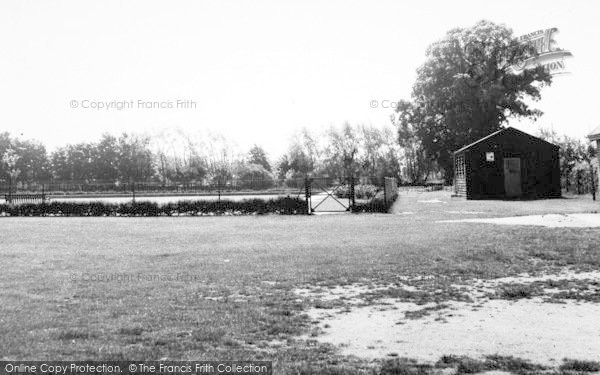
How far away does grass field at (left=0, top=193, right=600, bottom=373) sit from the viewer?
210 inches

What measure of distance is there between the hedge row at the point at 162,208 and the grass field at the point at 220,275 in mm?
6852

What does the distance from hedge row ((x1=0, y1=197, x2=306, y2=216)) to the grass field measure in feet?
22.5

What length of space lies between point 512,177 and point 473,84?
14585 mm

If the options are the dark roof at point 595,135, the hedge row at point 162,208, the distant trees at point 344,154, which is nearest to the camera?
the dark roof at point 595,135

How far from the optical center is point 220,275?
9.52 meters

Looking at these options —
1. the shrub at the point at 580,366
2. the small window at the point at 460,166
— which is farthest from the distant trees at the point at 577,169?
the shrub at the point at 580,366

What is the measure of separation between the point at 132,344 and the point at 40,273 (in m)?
5.32

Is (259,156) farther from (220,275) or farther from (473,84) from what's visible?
(220,275)

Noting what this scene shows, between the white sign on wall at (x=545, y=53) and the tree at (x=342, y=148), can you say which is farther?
the tree at (x=342, y=148)

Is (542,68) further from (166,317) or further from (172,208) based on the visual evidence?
(166,317)

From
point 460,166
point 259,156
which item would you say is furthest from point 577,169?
point 259,156

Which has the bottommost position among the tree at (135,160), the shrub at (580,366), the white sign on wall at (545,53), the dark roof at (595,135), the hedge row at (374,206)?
the shrub at (580,366)

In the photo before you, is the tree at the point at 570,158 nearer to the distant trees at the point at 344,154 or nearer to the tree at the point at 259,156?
the distant trees at the point at 344,154

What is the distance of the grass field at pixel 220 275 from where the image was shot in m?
5.33
